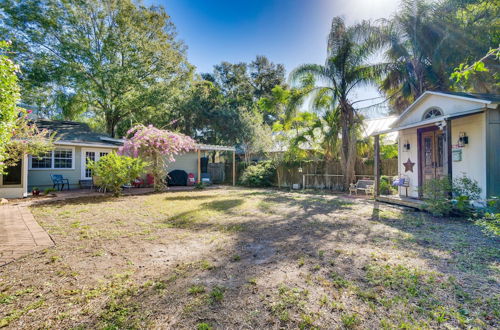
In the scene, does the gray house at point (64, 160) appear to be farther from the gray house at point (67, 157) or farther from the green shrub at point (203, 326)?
the green shrub at point (203, 326)

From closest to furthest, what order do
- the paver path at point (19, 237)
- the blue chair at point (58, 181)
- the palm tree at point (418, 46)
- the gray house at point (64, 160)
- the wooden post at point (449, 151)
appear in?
the paver path at point (19, 237) → the wooden post at point (449, 151) → the gray house at point (64, 160) → the palm tree at point (418, 46) → the blue chair at point (58, 181)

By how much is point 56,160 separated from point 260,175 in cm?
1095

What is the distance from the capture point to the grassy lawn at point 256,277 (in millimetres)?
2295

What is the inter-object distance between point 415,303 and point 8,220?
8.24 meters

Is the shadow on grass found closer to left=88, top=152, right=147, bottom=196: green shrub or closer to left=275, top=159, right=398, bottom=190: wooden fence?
left=275, top=159, right=398, bottom=190: wooden fence

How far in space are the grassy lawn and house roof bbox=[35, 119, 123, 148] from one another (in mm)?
8672

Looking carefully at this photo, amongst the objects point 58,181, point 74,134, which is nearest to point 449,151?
point 58,181

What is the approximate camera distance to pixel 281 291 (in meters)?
2.73

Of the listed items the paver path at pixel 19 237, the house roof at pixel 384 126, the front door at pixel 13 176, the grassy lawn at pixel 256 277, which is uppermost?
the house roof at pixel 384 126

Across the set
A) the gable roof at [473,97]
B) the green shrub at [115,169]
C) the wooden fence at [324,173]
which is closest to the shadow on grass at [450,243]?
the gable roof at [473,97]

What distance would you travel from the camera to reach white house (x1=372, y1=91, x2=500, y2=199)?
6.37 m

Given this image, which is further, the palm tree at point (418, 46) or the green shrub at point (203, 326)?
the palm tree at point (418, 46)

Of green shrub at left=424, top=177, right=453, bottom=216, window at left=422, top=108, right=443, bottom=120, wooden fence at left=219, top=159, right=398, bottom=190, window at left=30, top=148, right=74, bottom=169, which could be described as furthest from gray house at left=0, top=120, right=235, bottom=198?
green shrub at left=424, top=177, right=453, bottom=216

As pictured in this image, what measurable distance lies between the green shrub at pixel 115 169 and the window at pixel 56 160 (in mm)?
4055
